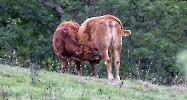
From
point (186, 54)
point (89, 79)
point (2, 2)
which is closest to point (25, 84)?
point (89, 79)

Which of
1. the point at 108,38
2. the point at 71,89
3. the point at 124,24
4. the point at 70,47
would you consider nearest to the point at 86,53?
the point at 70,47

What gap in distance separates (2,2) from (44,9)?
6.17 ft

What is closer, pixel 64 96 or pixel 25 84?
pixel 64 96

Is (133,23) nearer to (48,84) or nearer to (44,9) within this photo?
(44,9)

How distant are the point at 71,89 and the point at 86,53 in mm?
3526

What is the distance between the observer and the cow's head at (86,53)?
1304cm

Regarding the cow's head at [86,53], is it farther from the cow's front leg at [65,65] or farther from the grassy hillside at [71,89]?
the grassy hillside at [71,89]

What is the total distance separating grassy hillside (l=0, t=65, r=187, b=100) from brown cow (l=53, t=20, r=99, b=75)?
162cm

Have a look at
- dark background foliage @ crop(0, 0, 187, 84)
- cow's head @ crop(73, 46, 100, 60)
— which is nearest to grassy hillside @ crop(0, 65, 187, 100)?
cow's head @ crop(73, 46, 100, 60)

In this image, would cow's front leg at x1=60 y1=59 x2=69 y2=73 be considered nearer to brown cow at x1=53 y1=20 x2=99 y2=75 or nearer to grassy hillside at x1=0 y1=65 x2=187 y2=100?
brown cow at x1=53 y1=20 x2=99 y2=75

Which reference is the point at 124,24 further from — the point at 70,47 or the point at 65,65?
the point at 70,47

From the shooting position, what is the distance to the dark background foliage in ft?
69.2

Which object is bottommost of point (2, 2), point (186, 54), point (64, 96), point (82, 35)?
point (64, 96)

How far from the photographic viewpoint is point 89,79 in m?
11.4
